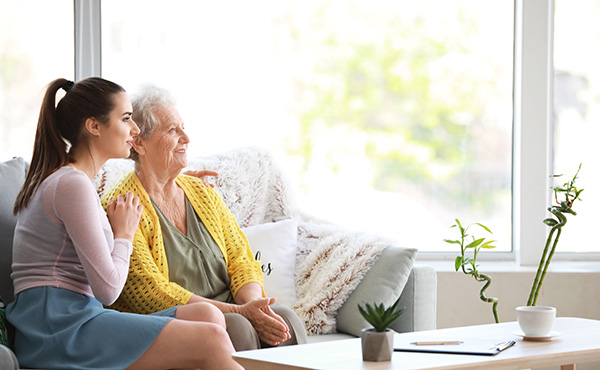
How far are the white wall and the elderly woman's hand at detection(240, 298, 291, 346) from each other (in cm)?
132

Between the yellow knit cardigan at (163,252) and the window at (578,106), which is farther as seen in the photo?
the window at (578,106)

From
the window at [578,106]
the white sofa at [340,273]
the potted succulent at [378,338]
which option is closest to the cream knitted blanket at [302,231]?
the white sofa at [340,273]

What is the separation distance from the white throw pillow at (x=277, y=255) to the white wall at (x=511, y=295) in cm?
87

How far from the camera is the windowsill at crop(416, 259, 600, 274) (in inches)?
125

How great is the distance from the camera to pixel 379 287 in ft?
7.73

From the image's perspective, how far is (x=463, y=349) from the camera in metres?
1.57

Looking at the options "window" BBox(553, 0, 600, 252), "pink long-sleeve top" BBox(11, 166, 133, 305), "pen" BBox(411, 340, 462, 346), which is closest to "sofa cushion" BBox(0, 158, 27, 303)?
"pink long-sleeve top" BBox(11, 166, 133, 305)

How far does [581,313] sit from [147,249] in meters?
1.93

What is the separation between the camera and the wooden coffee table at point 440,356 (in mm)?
1432

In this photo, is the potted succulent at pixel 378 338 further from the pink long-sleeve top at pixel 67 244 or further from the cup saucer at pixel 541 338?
the pink long-sleeve top at pixel 67 244

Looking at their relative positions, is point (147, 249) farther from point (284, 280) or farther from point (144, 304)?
point (284, 280)

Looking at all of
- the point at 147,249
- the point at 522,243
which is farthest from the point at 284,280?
the point at 522,243

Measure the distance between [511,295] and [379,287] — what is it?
1.04 metres

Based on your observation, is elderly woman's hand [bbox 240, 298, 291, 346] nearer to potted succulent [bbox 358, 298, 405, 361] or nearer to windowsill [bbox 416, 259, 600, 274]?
potted succulent [bbox 358, 298, 405, 361]
